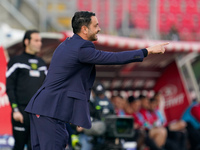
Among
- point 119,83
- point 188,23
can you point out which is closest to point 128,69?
point 119,83

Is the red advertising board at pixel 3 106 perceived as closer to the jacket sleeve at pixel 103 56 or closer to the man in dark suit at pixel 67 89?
the man in dark suit at pixel 67 89

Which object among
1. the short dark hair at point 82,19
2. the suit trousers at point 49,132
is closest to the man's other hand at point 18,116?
the suit trousers at point 49,132

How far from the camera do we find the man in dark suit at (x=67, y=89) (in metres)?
3.75

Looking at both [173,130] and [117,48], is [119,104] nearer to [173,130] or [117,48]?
[117,48]

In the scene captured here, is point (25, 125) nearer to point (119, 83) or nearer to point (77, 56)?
point (77, 56)

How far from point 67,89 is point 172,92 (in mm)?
8275

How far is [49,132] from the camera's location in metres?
3.77

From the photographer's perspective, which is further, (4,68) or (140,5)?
(140,5)

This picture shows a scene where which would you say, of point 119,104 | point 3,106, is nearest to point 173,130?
point 119,104

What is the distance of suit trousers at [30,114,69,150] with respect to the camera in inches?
148

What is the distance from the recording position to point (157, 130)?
352 inches

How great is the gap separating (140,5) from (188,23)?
3056 mm

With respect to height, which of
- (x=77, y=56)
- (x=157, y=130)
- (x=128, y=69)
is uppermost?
(x=77, y=56)

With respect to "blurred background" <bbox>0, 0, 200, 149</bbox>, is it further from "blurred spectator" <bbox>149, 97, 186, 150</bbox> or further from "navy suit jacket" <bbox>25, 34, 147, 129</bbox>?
"navy suit jacket" <bbox>25, 34, 147, 129</bbox>
